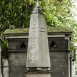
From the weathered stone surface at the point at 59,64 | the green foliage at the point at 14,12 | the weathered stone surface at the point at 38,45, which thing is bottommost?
the weathered stone surface at the point at 59,64

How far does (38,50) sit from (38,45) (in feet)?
0.49

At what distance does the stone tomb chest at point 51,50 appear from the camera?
12.7 metres

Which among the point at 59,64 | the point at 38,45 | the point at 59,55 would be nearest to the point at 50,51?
the point at 59,55

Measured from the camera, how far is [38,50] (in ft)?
30.2

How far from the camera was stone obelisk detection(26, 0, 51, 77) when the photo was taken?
906 cm

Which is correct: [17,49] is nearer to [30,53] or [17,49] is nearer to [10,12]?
[30,53]

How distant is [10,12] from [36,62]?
33.9ft

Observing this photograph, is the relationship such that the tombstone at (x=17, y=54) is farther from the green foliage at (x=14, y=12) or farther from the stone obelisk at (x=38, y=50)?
the green foliage at (x=14, y=12)

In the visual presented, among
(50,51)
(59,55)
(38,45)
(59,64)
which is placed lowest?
(59,64)

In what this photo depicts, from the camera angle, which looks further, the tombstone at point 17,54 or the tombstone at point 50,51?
the tombstone at point 17,54

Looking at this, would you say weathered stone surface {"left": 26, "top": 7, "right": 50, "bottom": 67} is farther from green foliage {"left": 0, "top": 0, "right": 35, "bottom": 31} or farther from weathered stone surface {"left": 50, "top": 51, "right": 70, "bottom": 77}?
green foliage {"left": 0, "top": 0, "right": 35, "bottom": 31}

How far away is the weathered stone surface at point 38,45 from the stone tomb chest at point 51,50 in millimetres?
3035

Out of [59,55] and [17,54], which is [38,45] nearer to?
[59,55]

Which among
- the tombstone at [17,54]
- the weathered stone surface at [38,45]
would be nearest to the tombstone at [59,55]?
the tombstone at [17,54]
